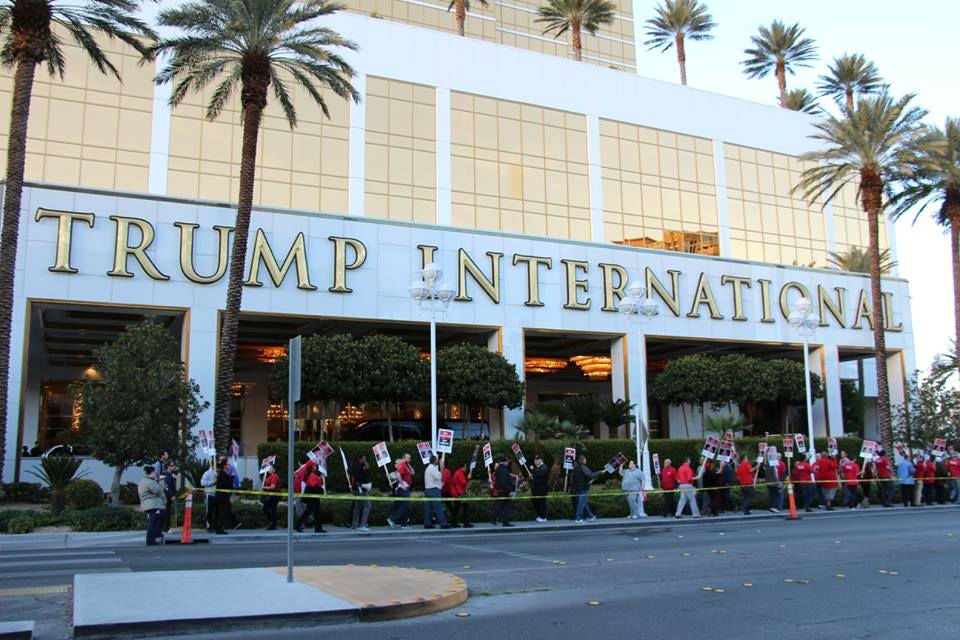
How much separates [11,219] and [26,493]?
782cm

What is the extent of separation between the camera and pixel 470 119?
41.2 meters

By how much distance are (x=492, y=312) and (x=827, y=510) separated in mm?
14239

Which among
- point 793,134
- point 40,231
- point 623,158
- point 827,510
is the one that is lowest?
point 827,510

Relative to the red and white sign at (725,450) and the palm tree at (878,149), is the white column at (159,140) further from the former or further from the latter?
the palm tree at (878,149)

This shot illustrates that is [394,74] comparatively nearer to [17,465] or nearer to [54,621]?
[17,465]

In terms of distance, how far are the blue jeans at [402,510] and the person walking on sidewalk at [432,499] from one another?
446mm

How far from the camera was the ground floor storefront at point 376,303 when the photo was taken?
2845 cm

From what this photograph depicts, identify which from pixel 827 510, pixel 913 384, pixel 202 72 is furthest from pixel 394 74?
pixel 913 384

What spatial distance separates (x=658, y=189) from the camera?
44.8m

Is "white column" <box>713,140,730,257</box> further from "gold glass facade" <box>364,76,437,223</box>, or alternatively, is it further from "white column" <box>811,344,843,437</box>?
"gold glass facade" <box>364,76,437,223</box>

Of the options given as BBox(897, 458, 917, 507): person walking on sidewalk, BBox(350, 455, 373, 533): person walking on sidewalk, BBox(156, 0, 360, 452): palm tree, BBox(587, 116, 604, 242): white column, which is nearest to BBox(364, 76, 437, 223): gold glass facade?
BBox(587, 116, 604, 242): white column

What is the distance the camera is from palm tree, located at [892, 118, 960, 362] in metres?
38.0

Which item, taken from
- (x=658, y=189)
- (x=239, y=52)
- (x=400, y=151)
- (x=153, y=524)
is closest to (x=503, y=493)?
(x=153, y=524)

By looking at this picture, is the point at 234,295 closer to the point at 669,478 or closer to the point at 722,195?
the point at 669,478
